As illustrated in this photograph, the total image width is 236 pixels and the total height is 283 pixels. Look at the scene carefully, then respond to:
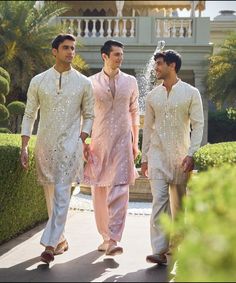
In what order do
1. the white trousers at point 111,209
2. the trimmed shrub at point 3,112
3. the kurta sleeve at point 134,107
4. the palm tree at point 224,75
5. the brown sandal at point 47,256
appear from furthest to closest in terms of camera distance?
the palm tree at point 224,75
the trimmed shrub at point 3,112
the kurta sleeve at point 134,107
the white trousers at point 111,209
the brown sandal at point 47,256

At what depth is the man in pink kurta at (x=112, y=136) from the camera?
5.90 metres

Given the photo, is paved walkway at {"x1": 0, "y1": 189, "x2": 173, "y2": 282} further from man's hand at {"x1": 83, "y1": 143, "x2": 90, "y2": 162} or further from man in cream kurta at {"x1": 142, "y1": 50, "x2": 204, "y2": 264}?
man's hand at {"x1": 83, "y1": 143, "x2": 90, "y2": 162}

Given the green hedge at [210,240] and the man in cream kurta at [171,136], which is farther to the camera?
the man in cream kurta at [171,136]

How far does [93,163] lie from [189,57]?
17.0m

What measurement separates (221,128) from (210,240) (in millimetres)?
23704

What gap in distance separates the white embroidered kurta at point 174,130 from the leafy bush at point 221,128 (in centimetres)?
1964

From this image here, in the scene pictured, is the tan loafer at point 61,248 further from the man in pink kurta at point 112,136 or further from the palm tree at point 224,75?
the palm tree at point 224,75

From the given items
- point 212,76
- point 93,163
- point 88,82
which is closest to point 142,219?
point 93,163

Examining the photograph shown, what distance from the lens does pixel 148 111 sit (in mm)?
5656

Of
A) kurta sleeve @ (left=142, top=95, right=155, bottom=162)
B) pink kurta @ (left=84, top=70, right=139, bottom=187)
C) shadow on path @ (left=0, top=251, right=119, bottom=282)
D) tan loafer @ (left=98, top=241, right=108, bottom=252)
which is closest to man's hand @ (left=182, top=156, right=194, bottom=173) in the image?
kurta sleeve @ (left=142, top=95, right=155, bottom=162)

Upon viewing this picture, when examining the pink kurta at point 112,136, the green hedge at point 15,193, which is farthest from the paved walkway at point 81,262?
the pink kurta at point 112,136

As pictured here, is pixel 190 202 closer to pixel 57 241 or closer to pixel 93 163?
pixel 57 241

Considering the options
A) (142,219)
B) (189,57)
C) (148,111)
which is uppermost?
(189,57)

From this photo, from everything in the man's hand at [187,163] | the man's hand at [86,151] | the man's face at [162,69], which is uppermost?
the man's face at [162,69]
